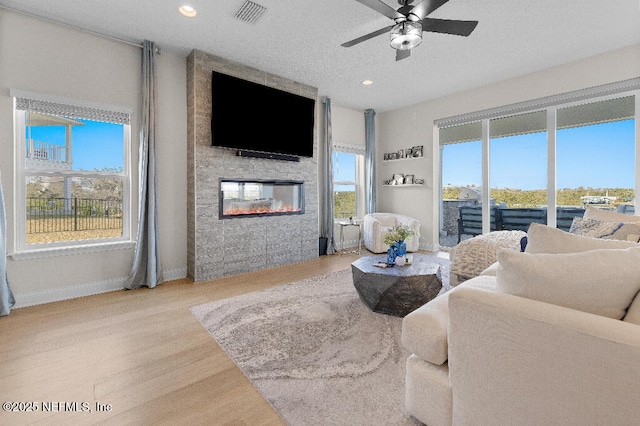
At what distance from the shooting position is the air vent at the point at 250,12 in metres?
2.81

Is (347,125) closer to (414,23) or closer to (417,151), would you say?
(417,151)

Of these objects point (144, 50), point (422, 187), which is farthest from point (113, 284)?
point (422, 187)

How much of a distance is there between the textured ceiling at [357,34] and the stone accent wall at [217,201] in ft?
0.67

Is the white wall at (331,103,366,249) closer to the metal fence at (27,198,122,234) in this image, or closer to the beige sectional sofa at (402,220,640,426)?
the metal fence at (27,198,122,234)

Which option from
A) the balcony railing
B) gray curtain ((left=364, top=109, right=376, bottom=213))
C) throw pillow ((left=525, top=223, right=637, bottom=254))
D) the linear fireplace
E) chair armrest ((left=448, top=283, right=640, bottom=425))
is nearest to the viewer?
chair armrest ((left=448, top=283, right=640, bottom=425))

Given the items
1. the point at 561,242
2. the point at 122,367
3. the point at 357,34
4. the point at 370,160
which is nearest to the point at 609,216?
the point at 561,242

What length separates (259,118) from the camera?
4203mm

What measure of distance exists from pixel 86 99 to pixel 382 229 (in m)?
4.63

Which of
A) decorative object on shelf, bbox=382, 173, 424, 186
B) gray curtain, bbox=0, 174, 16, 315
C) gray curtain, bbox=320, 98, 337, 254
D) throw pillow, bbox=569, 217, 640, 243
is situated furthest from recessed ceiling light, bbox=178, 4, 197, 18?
decorative object on shelf, bbox=382, 173, 424, 186

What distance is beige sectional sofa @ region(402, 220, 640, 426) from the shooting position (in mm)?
885

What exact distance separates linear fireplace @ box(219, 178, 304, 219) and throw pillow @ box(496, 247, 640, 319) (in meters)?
3.57

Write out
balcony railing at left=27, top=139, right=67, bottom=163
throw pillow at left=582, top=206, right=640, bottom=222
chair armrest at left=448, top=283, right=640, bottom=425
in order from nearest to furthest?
chair armrest at left=448, top=283, right=640, bottom=425, throw pillow at left=582, top=206, right=640, bottom=222, balcony railing at left=27, top=139, right=67, bottom=163

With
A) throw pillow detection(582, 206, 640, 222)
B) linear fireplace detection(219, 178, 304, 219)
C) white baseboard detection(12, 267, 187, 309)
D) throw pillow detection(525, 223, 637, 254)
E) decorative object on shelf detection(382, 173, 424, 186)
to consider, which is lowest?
white baseboard detection(12, 267, 187, 309)

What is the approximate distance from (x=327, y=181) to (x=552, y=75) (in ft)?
12.2
